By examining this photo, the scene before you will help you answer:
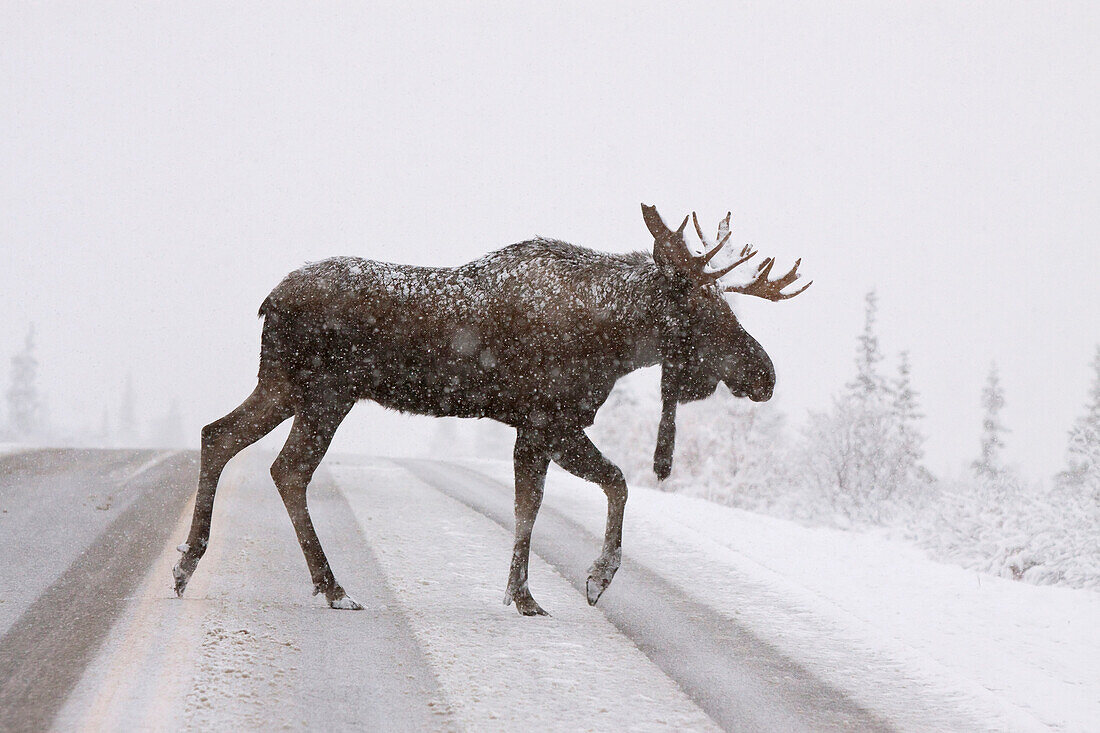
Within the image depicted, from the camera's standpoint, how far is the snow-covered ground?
12.0 feet

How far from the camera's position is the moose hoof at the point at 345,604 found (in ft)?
15.2

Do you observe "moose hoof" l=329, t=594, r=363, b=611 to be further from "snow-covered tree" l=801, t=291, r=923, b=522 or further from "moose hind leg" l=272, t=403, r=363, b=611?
"snow-covered tree" l=801, t=291, r=923, b=522

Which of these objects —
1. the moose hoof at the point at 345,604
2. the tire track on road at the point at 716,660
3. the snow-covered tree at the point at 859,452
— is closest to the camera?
the tire track on road at the point at 716,660

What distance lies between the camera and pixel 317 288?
5012 mm

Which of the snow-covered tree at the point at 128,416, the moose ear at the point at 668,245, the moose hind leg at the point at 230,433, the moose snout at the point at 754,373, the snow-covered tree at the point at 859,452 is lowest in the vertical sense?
the snow-covered tree at the point at 128,416

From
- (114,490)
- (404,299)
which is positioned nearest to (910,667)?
(404,299)

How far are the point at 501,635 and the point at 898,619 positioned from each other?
2.71 metres

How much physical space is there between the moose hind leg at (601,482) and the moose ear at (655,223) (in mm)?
1418

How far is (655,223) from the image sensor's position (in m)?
5.19

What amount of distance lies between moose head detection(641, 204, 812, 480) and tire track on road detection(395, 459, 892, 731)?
2.93ft

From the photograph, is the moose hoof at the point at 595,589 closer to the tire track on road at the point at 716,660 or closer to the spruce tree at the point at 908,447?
the tire track on road at the point at 716,660

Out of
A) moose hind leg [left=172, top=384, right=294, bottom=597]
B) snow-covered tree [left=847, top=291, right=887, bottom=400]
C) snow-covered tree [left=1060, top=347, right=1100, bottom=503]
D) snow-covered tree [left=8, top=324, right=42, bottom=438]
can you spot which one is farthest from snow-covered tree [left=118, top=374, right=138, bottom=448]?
moose hind leg [left=172, top=384, right=294, bottom=597]

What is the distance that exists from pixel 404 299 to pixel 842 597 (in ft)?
12.3

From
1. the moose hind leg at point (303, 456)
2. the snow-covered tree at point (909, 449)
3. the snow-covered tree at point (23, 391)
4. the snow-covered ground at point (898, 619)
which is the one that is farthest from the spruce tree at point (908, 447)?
the snow-covered tree at point (23, 391)
